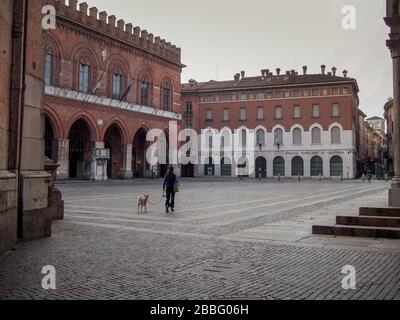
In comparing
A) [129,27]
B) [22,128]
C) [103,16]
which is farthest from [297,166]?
[22,128]

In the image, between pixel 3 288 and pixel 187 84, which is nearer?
pixel 3 288

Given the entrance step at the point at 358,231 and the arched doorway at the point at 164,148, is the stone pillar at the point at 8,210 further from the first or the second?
the arched doorway at the point at 164,148

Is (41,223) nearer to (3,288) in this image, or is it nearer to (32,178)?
(32,178)

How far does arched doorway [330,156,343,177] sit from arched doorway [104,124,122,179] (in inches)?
1208

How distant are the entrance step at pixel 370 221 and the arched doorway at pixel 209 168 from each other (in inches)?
2233

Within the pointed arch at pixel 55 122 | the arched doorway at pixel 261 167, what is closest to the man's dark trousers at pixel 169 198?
the pointed arch at pixel 55 122

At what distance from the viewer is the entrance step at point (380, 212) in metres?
10.3

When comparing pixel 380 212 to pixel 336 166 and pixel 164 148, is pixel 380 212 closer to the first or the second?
pixel 164 148

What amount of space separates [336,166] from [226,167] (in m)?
16.5

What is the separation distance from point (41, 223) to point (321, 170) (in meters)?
55.5

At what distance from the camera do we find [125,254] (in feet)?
24.4

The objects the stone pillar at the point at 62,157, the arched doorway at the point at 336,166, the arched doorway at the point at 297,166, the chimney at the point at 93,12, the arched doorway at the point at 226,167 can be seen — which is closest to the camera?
the stone pillar at the point at 62,157

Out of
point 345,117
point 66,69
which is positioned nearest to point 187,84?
point 345,117

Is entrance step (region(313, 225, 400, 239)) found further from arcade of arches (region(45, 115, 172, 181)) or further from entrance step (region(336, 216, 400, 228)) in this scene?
arcade of arches (region(45, 115, 172, 181))
